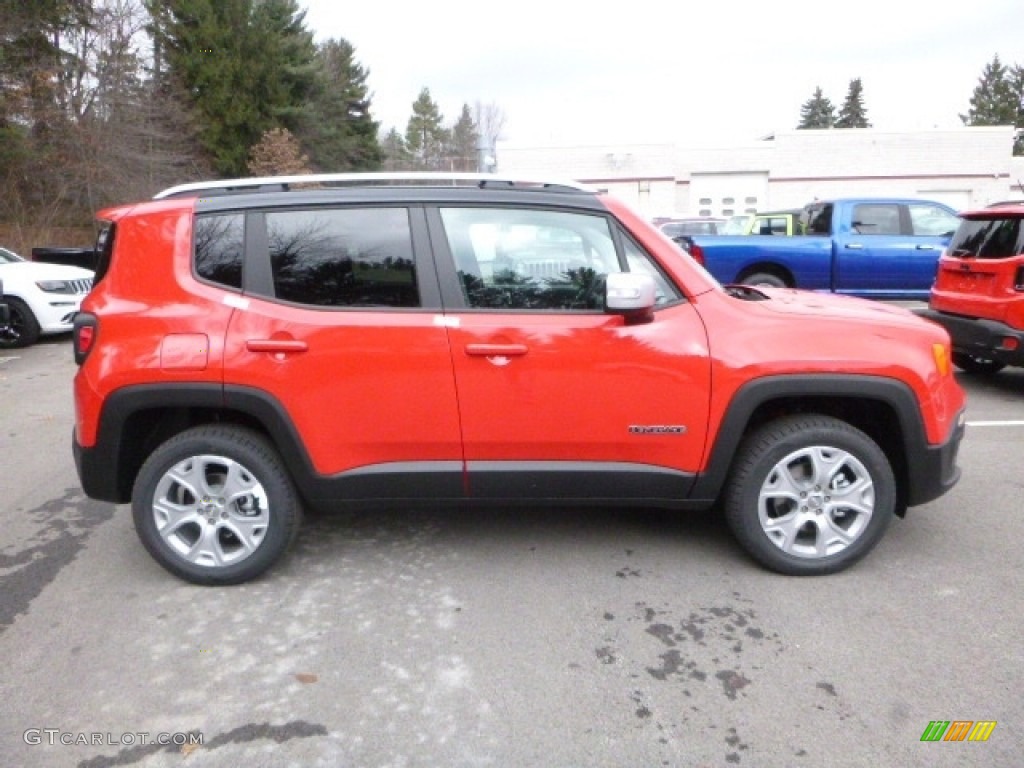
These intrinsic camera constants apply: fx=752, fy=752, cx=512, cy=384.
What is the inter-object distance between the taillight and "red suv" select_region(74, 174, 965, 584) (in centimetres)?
2

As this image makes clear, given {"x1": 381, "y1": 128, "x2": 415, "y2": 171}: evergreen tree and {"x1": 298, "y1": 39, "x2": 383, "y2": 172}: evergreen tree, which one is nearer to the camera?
{"x1": 298, "y1": 39, "x2": 383, "y2": 172}: evergreen tree

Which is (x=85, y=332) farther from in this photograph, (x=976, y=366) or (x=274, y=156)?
(x=274, y=156)

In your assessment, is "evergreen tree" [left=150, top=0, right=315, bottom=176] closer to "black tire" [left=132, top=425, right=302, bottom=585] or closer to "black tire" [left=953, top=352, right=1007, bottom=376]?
"black tire" [left=953, top=352, right=1007, bottom=376]

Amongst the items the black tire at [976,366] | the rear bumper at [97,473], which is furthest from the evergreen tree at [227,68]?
the rear bumper at [97,473]

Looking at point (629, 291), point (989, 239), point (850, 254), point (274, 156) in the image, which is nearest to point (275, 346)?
point (629, 291)

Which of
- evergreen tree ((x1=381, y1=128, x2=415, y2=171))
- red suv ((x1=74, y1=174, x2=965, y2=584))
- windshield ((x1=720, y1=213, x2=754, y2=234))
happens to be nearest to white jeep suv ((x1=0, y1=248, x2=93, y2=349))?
red suv ((x1=74, y1=174, x2=965, y2=584))

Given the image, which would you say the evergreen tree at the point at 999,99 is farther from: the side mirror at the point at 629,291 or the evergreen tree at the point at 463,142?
the side mirror at the point at 629,291

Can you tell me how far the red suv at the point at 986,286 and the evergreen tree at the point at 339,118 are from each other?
126ft

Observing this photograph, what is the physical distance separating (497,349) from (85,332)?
1.86 meters

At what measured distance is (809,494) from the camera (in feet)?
11.2

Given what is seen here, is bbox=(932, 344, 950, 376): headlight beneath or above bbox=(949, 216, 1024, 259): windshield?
beneath

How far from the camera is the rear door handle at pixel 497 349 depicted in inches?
129

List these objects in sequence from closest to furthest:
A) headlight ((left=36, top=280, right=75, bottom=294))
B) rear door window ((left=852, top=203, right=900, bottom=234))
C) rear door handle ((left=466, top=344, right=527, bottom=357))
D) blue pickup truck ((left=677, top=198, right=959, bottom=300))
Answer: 1. rear door handle ((left=466, top=344, right=527, bottom=357))
2. headlight ((left=36, top=280, right=75, bottom=294))
3. blue pickup truck ((left=677, top=198, right=959, bottom=300))
4. rear door window ((left=852, top=203, right=900, bottom=234))

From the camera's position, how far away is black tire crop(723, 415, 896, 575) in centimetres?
337
